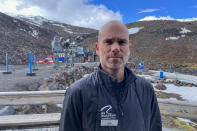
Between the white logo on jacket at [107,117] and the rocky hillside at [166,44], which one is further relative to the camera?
the rocky hillside at [166,44]

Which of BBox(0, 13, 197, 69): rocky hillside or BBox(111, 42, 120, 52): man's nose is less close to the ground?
BBox(0, 13, 197, 69): rocky hillside

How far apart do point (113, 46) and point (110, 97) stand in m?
0.54

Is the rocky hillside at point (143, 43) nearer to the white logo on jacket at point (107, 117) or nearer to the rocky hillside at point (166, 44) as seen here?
the rocky hillside at point (166, 44)

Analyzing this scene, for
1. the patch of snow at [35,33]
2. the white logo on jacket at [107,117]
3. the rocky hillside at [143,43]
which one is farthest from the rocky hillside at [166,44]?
the white logo on jacket at [107,117]

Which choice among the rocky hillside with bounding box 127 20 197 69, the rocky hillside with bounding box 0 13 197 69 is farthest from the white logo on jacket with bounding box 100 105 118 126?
the rocky hillside with bounding box 127 20 197 69

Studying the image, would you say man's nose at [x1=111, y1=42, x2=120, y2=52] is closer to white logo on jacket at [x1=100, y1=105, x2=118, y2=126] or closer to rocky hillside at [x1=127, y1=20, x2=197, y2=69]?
white logo on jacket at [x1=100, y1=105, x2=118, y2=126]

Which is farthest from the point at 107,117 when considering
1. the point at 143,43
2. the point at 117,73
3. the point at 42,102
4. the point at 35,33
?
the point at 35,33

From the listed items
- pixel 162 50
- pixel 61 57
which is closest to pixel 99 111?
pixel 61 57

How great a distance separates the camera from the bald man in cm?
148

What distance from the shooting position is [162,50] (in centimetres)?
4181

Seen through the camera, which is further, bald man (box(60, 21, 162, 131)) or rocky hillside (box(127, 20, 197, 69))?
rocky hillside (box(127, 20, 197, 69))

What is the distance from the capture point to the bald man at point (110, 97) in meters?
1.48

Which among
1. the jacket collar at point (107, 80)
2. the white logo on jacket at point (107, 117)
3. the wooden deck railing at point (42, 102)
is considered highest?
the jacket collar at point (107, 80)

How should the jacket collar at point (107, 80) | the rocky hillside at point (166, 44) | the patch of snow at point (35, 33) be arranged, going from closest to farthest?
the jacket collar at point (107, 80) → the rocky hillside at point (166, 44) → the patch of snow at point (35, 33)
